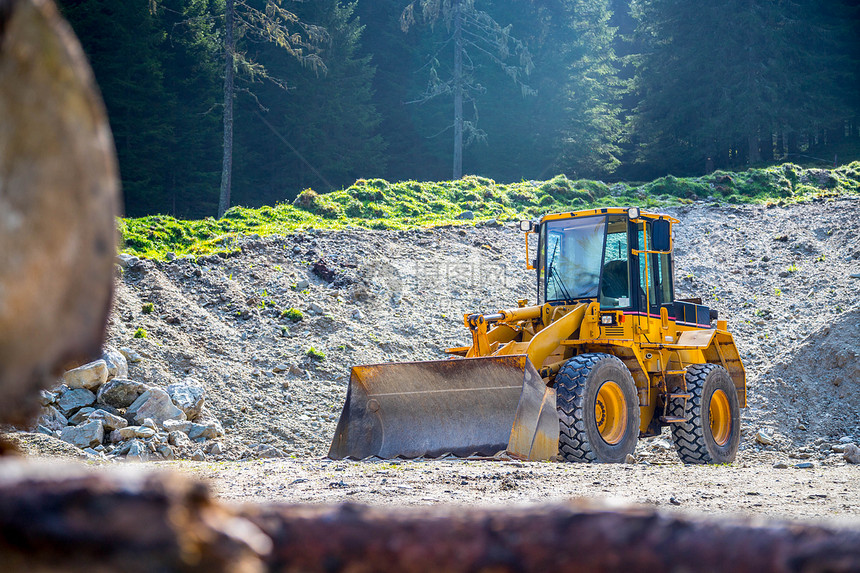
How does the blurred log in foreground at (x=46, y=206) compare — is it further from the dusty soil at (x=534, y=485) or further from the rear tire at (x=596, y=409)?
the rear tire at (x=596, y=409)

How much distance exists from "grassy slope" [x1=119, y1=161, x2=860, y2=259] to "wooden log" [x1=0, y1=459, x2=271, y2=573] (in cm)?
1558

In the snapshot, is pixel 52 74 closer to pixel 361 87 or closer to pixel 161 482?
pixel 161 482

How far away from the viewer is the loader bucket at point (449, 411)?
341 inches

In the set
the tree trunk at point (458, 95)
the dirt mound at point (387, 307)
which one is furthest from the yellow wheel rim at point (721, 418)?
the tree trunk at point (458, 95)

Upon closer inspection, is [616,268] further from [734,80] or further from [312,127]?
[734,80]

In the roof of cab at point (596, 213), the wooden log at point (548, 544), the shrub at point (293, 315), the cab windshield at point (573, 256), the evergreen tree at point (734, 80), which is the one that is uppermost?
the evergreen tree at point (734, 80)

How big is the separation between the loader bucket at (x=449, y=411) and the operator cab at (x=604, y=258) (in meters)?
1.96

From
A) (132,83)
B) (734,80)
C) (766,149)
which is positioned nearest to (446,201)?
(132,83)

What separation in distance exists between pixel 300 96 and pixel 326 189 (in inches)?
192

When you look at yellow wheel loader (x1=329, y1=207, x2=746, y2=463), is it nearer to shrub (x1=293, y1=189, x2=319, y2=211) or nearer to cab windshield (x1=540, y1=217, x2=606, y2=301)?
cab windshield (x1=540, y1=217, x2=606, y2=301)

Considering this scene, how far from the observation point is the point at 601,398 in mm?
9414

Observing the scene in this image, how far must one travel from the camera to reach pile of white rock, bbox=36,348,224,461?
9242 millimetres

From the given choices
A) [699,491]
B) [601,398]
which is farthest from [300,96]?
[699,491]

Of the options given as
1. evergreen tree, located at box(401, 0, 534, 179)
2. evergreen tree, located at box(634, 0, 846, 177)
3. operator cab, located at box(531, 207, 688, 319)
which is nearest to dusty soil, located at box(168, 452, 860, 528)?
operator cab, located at box(531, 207, 688, 319)
